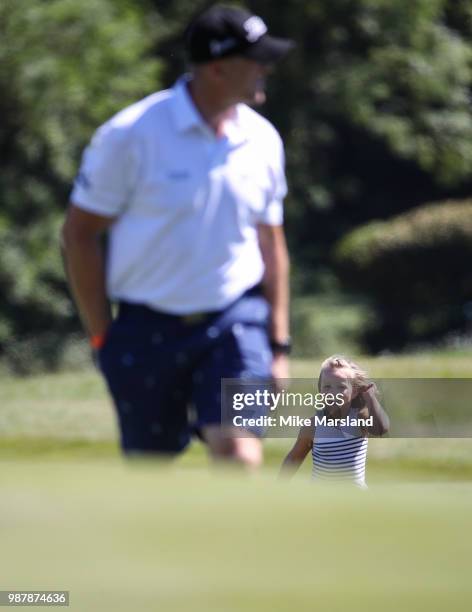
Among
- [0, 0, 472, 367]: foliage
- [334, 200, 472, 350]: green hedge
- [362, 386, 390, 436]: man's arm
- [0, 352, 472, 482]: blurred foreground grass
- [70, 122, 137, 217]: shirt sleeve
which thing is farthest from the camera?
[334, 200, 472, 350]: green hedge

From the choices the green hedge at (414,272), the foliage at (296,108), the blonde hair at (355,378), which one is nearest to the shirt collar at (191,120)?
the blonde hair at (355,378)

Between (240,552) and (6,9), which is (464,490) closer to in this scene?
(240,552)

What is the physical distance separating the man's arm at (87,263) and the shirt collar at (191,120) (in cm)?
33

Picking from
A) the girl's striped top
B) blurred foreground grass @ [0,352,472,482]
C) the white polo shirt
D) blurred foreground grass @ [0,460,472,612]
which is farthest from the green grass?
blurred foreground grass @ [0,352,472,482]

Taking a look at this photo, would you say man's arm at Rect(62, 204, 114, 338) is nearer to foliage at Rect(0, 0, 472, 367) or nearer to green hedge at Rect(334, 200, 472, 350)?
foliage at Rect(0, 0, 472, 367)

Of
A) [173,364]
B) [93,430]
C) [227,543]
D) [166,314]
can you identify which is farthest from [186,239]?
[93,430]

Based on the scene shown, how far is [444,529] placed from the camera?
147cm

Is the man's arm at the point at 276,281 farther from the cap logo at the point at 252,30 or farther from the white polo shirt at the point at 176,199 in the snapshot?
the cap logo at the point at 252,30

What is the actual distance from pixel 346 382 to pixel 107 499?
6.84 feet

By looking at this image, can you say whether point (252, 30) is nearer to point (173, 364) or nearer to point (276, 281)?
point (276, 281)

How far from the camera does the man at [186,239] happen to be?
3770mm

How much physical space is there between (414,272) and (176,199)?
17.0 metres

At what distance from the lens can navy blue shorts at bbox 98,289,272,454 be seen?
12.8 feet

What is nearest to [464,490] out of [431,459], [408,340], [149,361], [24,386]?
[149,361]
